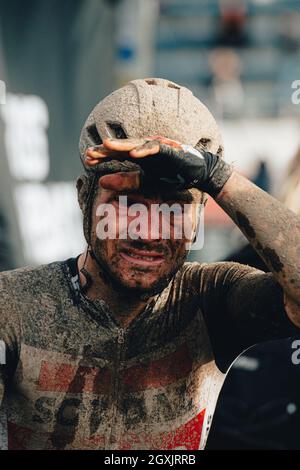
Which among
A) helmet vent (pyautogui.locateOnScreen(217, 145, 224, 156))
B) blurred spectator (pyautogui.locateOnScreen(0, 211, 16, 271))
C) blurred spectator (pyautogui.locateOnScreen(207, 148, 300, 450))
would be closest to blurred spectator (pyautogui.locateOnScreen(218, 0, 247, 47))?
blurred spectator (pyautogui.locateOnScreen(0, 211, 16, 271))

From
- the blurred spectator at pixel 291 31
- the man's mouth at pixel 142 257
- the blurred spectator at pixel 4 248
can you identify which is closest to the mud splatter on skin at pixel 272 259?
the man's mouth at pixel 142 257

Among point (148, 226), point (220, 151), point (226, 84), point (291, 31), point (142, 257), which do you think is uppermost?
point (220, 151)

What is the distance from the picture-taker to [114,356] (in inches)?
119

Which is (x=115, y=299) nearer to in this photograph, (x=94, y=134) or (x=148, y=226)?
(x=148, y=226)

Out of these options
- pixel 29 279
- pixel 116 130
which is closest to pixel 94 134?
pixel 116 130

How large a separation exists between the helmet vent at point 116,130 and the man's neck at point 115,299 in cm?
51

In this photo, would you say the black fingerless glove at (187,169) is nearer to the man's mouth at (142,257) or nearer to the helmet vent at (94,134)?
the man's mouth at (142,257)

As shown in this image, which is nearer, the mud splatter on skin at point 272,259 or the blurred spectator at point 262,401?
the mud splatter on skin at point 272,259

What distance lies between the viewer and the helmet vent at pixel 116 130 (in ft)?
9.71

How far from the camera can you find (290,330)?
114 inches

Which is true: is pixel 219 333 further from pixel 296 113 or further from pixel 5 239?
pixel 296 113

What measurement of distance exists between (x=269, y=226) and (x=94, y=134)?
79 cm

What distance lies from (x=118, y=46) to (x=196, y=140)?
28.5 ft

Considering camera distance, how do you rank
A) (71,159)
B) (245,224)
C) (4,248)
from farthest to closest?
1. (71,159)
2. (4,248)
3. (245,224)
